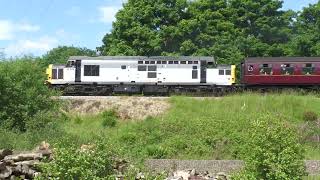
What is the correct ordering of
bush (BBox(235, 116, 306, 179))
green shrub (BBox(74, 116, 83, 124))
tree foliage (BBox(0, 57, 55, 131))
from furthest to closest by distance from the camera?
green shrub (BBox(74, 116, 83, 124))
tree foliage (BBox(0, 57, 55, 131))
bush (BBox(235, 116, 306, 179))

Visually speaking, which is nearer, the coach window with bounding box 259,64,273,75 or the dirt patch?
the dirt patch

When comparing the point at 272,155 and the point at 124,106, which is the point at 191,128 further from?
the point at 272,155

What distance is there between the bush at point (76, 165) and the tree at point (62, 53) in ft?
230

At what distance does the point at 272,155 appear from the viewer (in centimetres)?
1226

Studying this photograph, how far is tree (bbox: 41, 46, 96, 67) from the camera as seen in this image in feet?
266

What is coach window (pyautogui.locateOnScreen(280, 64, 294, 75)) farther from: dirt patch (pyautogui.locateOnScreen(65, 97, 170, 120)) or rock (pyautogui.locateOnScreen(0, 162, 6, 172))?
rock (pyautogui.locateOnScreen(0, 162, 6, 172))

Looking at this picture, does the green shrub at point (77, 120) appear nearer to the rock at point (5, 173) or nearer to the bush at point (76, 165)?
the rock at point (5, 173)

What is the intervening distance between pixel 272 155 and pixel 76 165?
447 cm

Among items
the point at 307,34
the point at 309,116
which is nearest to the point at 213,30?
the point at 307,34

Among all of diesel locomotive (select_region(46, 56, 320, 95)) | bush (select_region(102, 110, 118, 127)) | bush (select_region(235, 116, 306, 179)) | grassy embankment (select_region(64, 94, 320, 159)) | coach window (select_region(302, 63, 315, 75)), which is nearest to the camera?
bush (select_region(235, 116, 306, 179))

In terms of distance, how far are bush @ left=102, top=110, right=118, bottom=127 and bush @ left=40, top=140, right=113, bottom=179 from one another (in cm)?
2102

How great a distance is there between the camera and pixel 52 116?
26.4 meters

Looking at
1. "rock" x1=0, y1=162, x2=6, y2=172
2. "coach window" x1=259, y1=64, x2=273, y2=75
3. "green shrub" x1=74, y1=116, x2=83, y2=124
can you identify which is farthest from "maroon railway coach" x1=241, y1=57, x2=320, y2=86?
"rock" x1=0, y1=162, x2=6, y2=172

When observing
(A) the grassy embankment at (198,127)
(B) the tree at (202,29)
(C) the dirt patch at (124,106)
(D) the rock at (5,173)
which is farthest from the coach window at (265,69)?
(D) the rock at (5,173)
